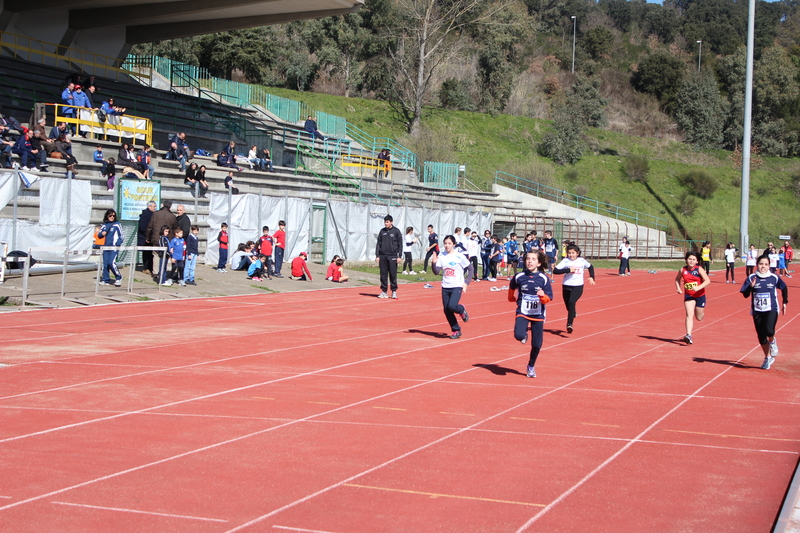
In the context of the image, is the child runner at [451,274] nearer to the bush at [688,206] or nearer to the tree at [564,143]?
the bush at [688,206]

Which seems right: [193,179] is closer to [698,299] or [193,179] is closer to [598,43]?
[698,299]

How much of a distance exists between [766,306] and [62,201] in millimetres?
17315

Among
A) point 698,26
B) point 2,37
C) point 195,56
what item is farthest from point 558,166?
point 698,26

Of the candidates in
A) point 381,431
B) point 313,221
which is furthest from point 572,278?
point 313,221

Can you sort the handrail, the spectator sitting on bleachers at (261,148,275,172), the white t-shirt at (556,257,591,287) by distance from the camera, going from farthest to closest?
the handrail → the spectator sitting on bleachers at (261,148,275,172) → the white t-shirt at (556,257,591,287)

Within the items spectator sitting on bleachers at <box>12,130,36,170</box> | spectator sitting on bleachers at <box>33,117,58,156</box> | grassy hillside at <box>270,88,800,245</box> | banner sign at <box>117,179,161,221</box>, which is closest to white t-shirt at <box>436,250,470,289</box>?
banner sign at <box>117,179,161,221</box>

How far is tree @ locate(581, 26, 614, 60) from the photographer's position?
97.2 m

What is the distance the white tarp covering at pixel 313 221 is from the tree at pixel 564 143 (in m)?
32.6

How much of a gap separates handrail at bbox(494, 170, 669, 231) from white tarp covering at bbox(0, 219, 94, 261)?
121ft

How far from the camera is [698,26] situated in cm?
10769

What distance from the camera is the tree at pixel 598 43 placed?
97.2 meters

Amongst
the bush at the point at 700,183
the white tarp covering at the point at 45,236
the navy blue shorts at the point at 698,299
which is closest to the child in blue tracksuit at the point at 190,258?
the white tarp covering at the point at 45,236

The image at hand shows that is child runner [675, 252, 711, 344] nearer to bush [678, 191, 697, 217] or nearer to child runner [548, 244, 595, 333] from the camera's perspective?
child runner [548, 244, 595, 333]

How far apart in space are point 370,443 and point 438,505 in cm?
170
